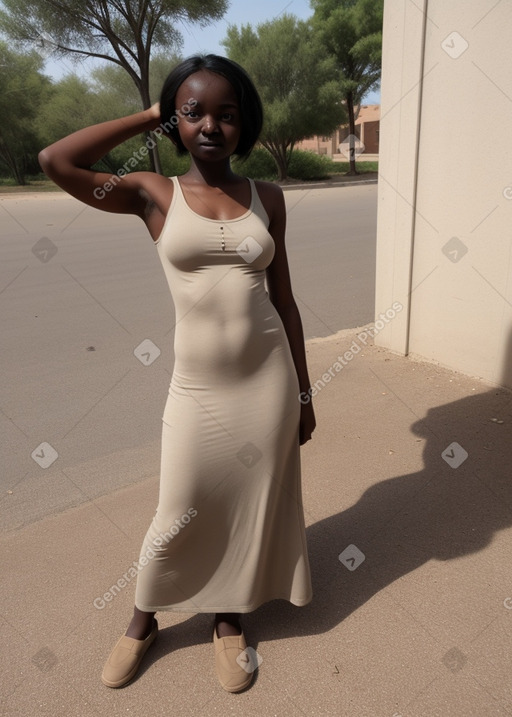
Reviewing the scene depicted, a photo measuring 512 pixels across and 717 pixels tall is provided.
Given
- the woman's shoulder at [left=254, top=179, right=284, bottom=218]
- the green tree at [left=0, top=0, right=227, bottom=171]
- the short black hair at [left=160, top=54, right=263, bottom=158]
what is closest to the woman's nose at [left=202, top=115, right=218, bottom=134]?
the short black hair at [left=160, top=54, right=263, bottom=158]

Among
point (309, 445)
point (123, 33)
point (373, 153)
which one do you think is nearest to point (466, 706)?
point (309, 445)

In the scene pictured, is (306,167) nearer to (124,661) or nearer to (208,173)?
(208,173)

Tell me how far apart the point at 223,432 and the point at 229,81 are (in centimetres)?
110

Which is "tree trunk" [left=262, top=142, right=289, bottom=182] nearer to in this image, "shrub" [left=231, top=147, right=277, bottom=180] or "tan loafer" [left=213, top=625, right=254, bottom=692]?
"shrub" [left=231, top=147, right=277, bottom=180]

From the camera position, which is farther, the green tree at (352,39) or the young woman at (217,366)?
the green tree at (352,39)

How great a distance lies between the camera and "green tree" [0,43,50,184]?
32469 millimetres

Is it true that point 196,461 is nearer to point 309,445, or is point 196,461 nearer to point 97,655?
point 97,655

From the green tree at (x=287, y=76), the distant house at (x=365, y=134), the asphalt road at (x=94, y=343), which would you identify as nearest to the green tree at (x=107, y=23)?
the green tree at (x=287, y=76)

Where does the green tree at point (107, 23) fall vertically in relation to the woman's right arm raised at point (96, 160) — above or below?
above

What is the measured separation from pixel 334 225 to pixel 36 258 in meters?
6.30

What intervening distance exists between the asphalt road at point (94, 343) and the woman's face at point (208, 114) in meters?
2.17

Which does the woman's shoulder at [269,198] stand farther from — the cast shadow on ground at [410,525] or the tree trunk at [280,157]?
the tree trunk at [280,157]

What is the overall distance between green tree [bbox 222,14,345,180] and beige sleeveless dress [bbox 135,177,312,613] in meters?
27.9

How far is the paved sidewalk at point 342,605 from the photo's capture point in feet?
6.40
